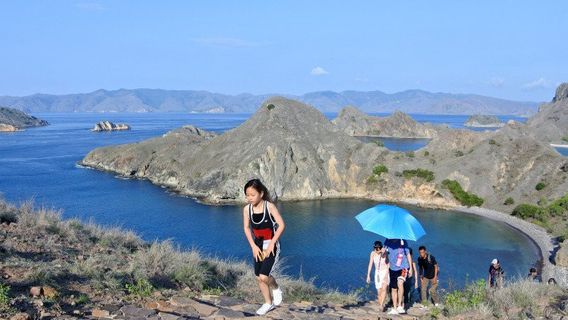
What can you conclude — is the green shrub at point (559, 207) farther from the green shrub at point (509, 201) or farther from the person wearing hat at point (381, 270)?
the person wearing hat at point (381, 270)

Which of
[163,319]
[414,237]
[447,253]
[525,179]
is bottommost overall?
[447,253]

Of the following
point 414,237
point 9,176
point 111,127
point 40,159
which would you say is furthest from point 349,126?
point 414,237

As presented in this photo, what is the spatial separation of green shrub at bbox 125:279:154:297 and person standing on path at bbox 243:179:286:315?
81.1 inches

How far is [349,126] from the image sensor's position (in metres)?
176

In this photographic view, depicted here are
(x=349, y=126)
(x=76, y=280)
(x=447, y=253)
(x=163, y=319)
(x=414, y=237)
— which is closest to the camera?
(x=163, y=319)

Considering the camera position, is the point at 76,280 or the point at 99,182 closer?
the point at 76,280

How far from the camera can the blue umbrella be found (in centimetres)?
991

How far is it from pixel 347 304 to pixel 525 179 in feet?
196

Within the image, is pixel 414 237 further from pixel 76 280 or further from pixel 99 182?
pixel 99 182

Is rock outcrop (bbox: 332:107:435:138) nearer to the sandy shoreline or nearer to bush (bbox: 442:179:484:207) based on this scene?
bush (bbox: 442:179:484:207)

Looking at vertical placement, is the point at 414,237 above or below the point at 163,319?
above

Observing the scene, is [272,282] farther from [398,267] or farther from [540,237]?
[540,237]

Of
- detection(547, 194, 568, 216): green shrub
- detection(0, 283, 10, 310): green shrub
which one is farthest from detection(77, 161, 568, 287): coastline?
detection(0, 283, 10, 310): green shrub

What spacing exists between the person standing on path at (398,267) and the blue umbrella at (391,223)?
0.63 feet
